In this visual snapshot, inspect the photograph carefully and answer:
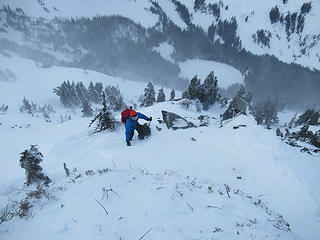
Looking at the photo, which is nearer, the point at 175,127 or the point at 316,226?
the point at 316,226

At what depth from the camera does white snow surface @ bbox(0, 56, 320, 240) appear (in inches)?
101

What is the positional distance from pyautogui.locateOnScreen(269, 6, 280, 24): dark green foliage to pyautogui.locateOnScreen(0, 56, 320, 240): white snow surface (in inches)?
7619

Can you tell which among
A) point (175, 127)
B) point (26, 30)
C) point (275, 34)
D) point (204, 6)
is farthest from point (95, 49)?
point (175, 127)

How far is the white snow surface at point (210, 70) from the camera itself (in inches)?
6196

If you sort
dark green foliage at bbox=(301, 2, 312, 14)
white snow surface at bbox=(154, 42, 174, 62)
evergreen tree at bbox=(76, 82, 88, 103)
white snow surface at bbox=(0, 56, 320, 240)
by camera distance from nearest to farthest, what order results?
white snow surface at bbox=(0, 56, 320, 240) → evergreen tree at bbox=(76, 82, 88, 103) → dark green foliage at bbox=(301, 2, 312, 14) → white snow surface at bbox=(154, 42, 174, 62)

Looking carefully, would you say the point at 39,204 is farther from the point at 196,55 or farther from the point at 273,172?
the point at 196,55

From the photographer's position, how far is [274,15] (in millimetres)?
142875

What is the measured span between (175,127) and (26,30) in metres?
239

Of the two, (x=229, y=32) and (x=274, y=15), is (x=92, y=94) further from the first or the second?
(x=274, y=15)

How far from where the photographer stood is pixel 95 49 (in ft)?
586

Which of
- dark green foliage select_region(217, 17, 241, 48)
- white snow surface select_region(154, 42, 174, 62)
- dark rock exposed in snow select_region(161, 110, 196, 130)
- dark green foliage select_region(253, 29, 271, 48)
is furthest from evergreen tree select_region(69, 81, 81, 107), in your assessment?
dark green foliage select_region(253, 29, 271, 48)

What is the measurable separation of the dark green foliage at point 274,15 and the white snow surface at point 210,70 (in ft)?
171

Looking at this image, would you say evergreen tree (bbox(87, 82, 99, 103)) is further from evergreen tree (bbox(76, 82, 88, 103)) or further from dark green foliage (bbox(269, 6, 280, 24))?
dark green foliage (bbox(269, 6, 280, 24))

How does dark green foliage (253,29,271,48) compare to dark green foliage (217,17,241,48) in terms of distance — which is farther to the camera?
dark green foliage (217,17,241,48)
